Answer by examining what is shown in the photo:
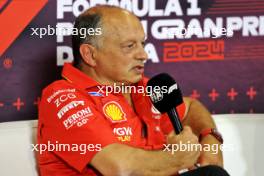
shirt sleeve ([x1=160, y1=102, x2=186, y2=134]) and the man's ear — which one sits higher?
the man's ear

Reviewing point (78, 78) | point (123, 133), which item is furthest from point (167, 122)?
point (78, 78)

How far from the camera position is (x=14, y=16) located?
2203 millimetres

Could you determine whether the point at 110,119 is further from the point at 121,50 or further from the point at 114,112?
the point at 121,50

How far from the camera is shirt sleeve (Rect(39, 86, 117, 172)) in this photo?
1.69 meters

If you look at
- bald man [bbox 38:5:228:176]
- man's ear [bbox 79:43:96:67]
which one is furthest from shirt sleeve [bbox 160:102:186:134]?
man's ear [bbox 79:43:96:67]

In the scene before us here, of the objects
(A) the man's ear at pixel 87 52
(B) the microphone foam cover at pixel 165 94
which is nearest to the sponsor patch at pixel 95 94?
(A) the man's ear at pixel 87 52

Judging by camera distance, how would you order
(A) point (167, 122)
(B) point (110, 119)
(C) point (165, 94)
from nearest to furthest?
(C) point (165, 94), (B) point (110, 119), (A) point (167, 122)

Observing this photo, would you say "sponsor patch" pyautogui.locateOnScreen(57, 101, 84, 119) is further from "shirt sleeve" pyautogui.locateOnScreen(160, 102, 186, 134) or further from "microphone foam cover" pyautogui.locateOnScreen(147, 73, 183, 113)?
"shirt sleeve" pyautogui.locateOnScreen(160, 102, 186, 134)

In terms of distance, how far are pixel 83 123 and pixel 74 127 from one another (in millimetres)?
28

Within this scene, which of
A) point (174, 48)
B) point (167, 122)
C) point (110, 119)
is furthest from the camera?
point (174, 48)

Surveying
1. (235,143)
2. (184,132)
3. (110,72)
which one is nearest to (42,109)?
(110,72)

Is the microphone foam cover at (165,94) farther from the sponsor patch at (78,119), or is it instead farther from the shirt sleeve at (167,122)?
the shirt sleeve at (167,122)

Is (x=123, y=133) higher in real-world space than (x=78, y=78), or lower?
lower

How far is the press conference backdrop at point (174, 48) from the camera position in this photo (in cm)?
223
